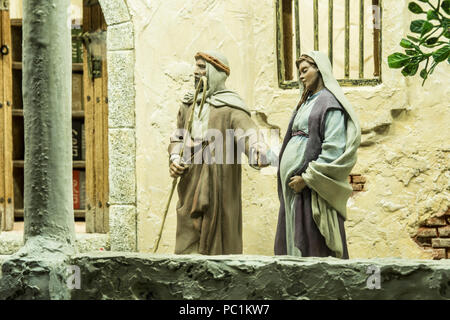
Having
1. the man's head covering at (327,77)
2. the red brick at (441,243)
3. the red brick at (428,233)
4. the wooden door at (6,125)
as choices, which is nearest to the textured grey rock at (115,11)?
the wooden door at (6,125)

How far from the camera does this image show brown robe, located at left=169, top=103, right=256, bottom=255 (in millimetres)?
4934

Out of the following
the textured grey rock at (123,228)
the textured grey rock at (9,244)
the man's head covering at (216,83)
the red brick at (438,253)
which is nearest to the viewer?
the man's head covering at (216,83)

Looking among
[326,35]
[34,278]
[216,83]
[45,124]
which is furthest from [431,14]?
[326,35]

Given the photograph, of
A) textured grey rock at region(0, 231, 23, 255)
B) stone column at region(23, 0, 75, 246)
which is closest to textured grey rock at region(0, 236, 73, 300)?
stone column at region(23, 0, 75, 246)

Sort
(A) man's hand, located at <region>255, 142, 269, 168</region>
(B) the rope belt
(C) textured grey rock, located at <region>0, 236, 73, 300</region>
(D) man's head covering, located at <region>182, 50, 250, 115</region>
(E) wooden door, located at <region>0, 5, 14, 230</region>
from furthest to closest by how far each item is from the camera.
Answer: (E) wooden door, located at <region>0, 5, 14, 230</region> < (D) man's head covering, located at <region>182, 50, 250, 115</region> < (A) man's hand, located at <region>255, 142, 269, 168</region> < (B) the rope belt < (C) textured grey rock, located at <region>0, 236, 73, 300</region>

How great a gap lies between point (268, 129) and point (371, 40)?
1204 millimetres

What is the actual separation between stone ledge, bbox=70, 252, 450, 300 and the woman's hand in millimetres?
1502

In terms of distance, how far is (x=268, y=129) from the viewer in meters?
5.97

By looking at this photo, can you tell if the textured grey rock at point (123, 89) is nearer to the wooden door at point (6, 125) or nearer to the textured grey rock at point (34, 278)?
the wooden door at point (6, 125)

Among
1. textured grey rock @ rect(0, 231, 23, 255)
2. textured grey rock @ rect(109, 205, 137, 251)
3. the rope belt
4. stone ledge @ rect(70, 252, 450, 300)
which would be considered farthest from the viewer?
textured grey rock @ rect(0, 231, 23, 255)

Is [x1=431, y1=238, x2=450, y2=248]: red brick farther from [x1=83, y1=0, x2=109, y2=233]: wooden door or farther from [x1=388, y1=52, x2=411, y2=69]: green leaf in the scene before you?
[x1=388, y1=52, x2=411, y2=69]: green leaf

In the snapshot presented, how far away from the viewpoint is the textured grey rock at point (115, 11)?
20.2 ft

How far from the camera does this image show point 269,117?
5965 millimetres

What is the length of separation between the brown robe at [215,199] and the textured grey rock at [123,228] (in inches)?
47.2
